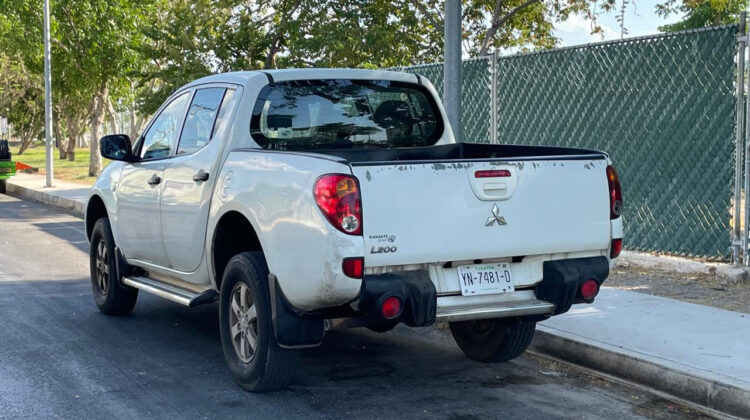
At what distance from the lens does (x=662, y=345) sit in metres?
6.61

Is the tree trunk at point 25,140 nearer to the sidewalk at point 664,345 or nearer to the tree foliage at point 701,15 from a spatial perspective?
the tree foliage at point 701,15

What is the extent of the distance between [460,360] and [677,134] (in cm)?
422

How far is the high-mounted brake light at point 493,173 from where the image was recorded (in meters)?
5.39

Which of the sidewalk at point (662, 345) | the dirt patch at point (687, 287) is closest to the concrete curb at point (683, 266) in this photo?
the dirt patch at point (687, 287)

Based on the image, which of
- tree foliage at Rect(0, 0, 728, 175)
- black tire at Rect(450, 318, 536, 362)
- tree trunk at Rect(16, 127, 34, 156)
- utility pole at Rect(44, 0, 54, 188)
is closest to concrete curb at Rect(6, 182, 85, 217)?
utility pole at Rect(44, 0, 54, 188)

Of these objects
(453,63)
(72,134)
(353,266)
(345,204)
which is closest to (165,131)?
(345,204)

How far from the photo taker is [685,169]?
9.71m

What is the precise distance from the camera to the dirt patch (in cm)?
845

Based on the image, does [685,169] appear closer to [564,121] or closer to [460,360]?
[564,121]

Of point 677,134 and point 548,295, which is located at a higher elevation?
point 677,134

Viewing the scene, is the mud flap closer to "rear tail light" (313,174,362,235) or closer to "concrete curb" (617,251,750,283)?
"rear tail light" (313,174,362,235)

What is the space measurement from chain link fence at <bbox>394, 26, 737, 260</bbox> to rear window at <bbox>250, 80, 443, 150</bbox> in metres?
3.50

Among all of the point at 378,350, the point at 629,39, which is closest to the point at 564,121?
the point at 629,39

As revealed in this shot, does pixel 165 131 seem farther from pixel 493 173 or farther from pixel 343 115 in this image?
pixel 493 173
